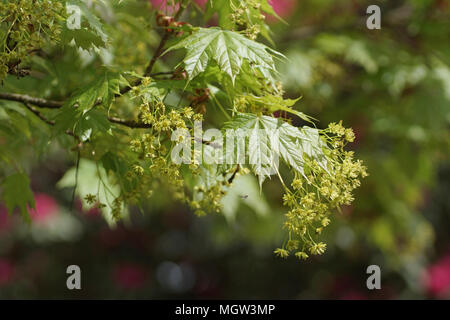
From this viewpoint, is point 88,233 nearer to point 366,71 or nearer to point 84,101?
point 366,71

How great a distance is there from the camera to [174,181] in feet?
3.24

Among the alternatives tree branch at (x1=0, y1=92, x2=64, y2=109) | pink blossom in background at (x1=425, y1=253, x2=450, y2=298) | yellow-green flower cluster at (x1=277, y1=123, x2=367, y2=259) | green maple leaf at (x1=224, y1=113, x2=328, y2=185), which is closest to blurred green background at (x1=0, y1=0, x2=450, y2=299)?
pink blossom in background at (x1=425, y1=253, x2=450, y2=298)

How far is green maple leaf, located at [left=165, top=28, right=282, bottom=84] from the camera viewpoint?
1009 mm

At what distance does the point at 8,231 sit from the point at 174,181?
3400mm

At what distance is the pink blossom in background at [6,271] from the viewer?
398 centimetres

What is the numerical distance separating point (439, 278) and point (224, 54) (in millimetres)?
3572

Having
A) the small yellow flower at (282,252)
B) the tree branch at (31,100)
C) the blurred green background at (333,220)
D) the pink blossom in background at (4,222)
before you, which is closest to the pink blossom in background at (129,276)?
the blurred green background at (333,220)

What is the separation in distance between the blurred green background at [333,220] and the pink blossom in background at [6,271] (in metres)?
0.01

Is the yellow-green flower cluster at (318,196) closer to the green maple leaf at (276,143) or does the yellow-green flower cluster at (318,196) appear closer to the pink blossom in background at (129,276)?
the green maple leaf at (276,143)

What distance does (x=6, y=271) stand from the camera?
4.04 m

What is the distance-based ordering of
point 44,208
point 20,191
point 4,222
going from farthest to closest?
1. point 4,222
2. point 44,208
3. point 20,191

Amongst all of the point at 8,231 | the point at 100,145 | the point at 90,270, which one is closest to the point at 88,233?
the point at 90,270

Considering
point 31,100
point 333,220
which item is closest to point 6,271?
point 333,220

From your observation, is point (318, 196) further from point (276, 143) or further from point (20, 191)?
point (20, 191)
